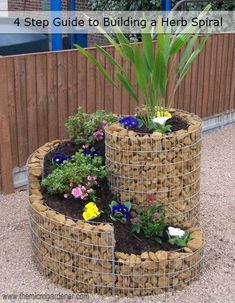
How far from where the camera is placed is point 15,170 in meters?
4.60

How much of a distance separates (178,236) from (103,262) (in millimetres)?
547

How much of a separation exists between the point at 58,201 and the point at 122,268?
2.22 feet

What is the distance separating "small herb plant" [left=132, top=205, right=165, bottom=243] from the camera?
320cm

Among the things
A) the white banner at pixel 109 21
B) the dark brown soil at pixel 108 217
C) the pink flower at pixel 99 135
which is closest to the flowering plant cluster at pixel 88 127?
the pink flower at pixel 99 135

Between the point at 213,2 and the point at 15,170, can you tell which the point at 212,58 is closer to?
the point at 213,2

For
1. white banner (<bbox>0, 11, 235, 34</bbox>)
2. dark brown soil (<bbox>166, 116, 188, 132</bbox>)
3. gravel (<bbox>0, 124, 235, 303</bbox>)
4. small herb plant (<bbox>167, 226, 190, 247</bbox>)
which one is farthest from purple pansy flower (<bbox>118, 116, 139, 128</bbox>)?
white banner (<bbox>0, 11, 235, 34</bbox>)

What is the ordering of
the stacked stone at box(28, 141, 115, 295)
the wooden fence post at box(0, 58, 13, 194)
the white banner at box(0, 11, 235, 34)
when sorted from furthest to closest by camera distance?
the white banner at box(0, 11, 235, 34)
the wooden fence post at box(0, 58, 13, 194)
the stacked stone at box(28, 141, 115, 295)

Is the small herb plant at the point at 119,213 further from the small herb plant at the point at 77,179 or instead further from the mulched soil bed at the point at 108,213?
the small herb plant at the point at 77,179

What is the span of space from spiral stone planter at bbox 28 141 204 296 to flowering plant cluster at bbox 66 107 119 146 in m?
0.92

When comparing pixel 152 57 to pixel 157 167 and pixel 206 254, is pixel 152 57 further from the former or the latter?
pixel 206 254

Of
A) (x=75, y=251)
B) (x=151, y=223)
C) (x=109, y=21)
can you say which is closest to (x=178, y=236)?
(x=151, y=223)

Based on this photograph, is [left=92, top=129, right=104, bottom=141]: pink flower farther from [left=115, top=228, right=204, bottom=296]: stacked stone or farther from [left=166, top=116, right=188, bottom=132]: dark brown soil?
[left=115, top=228, right=204, bottom=296]: stacked stone

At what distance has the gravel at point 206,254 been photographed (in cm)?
301

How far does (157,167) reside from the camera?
3234 millimetres
